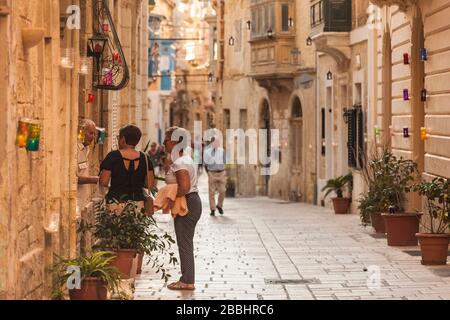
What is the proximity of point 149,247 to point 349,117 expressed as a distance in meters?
14.8

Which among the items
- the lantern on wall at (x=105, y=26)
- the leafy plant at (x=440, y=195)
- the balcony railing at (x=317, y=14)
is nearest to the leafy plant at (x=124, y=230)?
the leafy plant at (x=440, y=195)

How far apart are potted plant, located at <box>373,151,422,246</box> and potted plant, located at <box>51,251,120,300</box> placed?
7.73 m

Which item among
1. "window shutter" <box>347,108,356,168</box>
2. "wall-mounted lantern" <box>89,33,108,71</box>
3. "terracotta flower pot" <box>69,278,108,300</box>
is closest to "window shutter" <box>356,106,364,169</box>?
"window shutter" <box>347,108,356,168</box>

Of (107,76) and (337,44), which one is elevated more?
(337,44)

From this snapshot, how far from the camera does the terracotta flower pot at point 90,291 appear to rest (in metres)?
9.90

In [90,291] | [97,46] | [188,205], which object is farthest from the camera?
[97,46]

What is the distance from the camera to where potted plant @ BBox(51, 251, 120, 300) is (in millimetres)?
9914

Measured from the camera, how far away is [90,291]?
392 inches

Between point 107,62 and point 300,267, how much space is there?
399cm

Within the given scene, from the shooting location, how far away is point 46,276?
10102 millimetres

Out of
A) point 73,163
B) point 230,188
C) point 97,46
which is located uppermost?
point 97,46

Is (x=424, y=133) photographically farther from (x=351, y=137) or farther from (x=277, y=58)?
(x=277, y=58)

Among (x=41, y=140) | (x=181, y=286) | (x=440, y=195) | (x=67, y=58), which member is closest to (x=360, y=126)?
(x=440, y=195)

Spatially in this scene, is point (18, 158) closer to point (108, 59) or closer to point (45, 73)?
point (45, 73)
